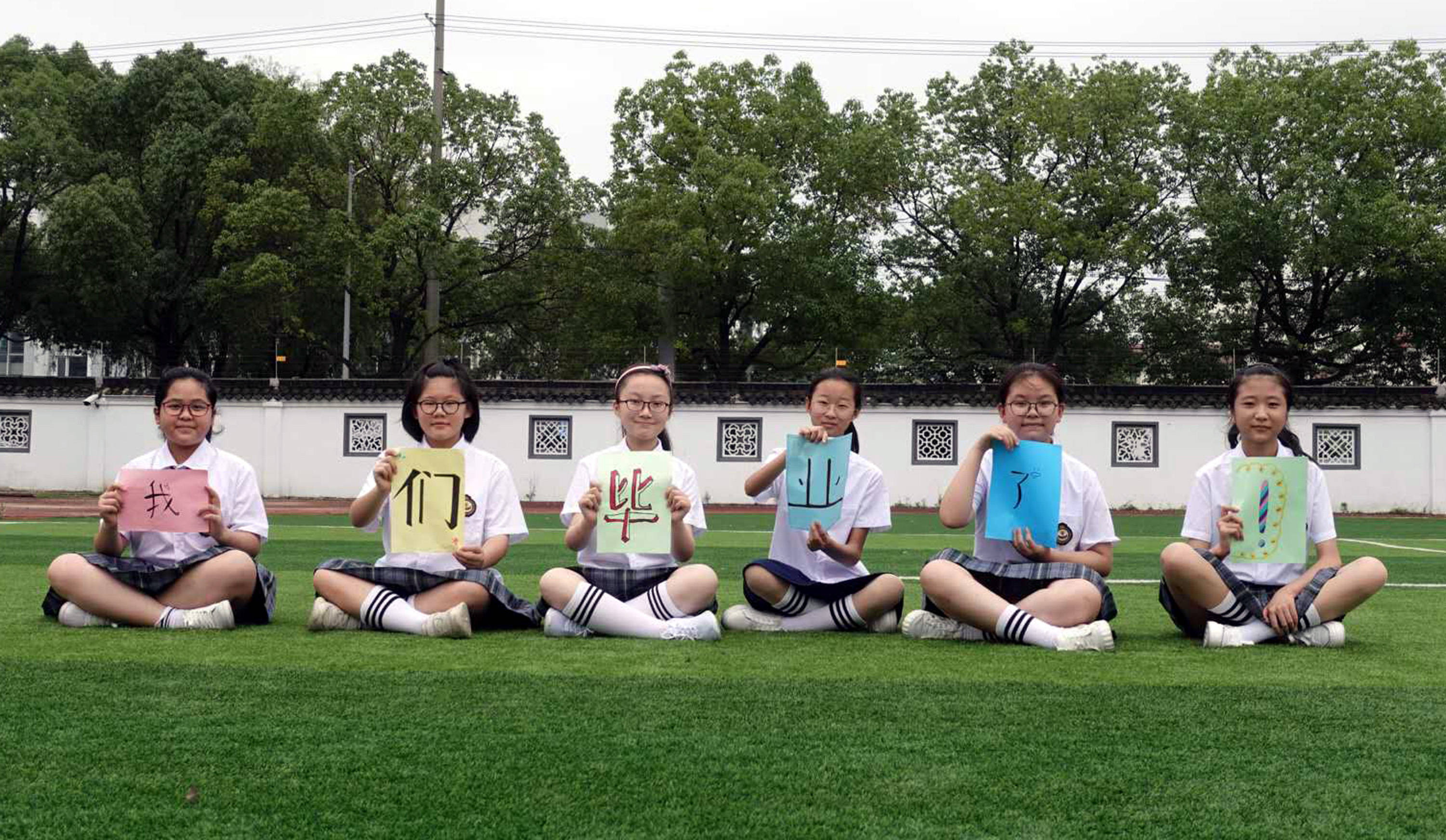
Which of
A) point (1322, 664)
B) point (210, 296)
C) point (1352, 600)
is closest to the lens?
point (1322, 664)

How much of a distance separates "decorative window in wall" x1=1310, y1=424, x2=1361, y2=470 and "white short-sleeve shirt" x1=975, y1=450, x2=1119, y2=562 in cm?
2247

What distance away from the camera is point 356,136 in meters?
28.1

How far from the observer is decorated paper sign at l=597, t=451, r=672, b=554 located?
5.07 meters

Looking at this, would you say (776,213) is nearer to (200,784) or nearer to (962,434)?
(962,434)

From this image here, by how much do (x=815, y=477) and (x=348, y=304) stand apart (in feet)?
89.1

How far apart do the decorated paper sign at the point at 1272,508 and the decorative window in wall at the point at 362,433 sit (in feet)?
76.8

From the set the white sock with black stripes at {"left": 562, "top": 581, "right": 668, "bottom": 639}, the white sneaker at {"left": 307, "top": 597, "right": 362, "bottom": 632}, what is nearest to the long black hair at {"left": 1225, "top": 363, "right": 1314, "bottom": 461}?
the white sock with black stripes at {"left": 562, "top": 581, "right": 668, "bottom": 639}

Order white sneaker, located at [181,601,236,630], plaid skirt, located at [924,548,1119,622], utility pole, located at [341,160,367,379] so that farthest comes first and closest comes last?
utility pole, located at [341,160,367,379], white sneaker, located at [181,601,236,630], plaid skirt, located at [924,548,1119,622]

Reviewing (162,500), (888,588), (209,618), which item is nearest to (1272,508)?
(888,588)

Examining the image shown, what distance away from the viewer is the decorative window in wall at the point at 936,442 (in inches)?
1024

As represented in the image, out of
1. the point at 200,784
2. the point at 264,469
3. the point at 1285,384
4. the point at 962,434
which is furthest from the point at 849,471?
the point at 264,469

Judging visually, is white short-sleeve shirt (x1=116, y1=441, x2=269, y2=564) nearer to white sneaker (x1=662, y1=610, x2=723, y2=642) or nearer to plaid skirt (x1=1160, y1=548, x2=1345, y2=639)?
white sneaker (x1=662, y1=610, x2=723, y2=642)

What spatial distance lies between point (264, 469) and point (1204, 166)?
68.8 feet

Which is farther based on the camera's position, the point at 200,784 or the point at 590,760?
the point at 590,760
